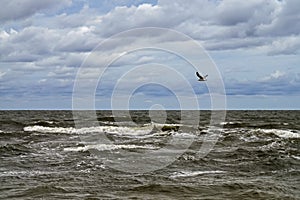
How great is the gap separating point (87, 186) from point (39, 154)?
8203 mm

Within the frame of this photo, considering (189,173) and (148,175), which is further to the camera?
(189,173)

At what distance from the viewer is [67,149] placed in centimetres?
2195

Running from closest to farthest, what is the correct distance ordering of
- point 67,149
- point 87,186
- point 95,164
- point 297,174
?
1. point 87,186
2. point 297,174
3. point 95,164
4. point 67,149

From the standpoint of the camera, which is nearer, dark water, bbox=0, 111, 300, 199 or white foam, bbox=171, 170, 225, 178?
dark water, bbox=0, 111, 300, 199

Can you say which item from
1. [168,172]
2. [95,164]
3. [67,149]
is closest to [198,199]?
[168,172]

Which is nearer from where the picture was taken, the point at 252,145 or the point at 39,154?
the point at 39,154

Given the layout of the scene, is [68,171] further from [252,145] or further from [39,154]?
[252,145]

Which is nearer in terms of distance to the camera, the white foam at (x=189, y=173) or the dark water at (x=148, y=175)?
the dark water at (x=148, y=175)

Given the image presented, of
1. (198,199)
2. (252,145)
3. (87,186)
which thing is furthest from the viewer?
(252,145)

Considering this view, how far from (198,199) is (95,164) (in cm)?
666

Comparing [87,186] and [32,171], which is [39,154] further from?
[87,186]

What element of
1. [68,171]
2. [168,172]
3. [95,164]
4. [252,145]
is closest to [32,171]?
[68,171]

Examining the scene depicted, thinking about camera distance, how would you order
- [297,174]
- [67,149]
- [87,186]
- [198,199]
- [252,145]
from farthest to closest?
1. [252,145]
2. [67,149]
3. [297,174]
4. [87,186]
5. [198,199]

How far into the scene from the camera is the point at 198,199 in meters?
10.8
